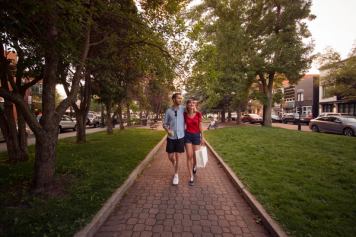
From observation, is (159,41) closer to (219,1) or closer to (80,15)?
(80,15)

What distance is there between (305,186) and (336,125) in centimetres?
1549

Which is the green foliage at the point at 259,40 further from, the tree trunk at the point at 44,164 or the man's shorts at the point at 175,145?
the tree trunk at the point at 44,164

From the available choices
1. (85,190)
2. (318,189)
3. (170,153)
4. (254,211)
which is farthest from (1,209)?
(318,189)

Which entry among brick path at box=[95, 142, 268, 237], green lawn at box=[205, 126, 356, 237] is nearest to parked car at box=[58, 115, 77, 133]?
green lawn at box=[205, 126, 356, 237]

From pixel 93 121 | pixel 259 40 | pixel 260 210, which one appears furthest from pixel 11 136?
pixel 93 121

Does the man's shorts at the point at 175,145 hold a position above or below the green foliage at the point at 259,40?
below

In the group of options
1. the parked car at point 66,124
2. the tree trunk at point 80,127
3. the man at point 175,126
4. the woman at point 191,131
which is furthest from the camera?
the parked car at point 66,124

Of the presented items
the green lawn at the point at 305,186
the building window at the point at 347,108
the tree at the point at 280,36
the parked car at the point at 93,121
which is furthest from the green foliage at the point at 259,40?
the building window at the point at 347,108

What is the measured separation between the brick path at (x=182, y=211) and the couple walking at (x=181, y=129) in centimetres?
56

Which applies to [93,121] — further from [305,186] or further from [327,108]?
[327,108]

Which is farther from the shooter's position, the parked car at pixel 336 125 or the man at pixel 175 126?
the parked car at pixel 336 125

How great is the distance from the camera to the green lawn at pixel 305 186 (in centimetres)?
349

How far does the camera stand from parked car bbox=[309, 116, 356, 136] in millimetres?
16569

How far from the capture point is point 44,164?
4.70 m
